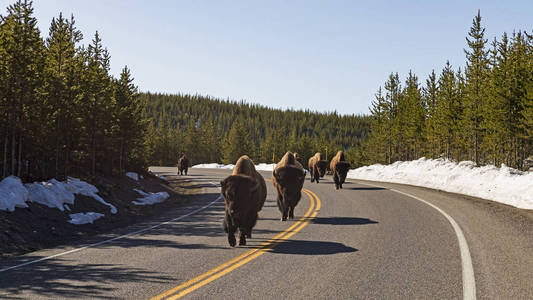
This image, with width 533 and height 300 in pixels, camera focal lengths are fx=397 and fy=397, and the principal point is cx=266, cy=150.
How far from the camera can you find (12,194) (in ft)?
40.1

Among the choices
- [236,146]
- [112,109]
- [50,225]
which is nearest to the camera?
[50,225]

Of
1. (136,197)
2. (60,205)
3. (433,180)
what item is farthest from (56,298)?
(433,180)

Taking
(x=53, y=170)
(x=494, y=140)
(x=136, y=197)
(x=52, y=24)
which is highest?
(x=52, y=24)

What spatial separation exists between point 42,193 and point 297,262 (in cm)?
1082

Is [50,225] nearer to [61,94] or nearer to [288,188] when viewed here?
[288,188]

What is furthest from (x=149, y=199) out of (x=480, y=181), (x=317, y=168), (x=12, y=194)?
(x=480, y=181)

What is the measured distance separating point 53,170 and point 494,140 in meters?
38.7

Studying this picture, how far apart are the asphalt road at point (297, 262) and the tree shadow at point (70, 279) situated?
0.02 m

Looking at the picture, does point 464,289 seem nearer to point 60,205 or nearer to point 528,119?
point 60,205

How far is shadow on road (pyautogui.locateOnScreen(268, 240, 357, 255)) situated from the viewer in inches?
296

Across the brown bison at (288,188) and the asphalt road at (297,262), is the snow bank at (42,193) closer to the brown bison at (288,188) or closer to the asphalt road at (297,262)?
the asphalt road at (297,262)

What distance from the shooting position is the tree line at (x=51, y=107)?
16.3 m

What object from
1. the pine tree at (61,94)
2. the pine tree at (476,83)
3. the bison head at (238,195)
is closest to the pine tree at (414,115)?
the pine tree at (476,83)

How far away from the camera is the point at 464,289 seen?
522 cm
